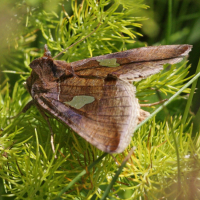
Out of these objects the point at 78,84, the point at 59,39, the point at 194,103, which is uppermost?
the point at 59,39

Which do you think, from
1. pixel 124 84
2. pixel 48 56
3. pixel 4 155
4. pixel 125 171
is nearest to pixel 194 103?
pixel 124 84

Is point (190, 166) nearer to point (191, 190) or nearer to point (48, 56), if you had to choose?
point (191, 190)

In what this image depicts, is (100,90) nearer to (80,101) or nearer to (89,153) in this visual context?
(80,101)

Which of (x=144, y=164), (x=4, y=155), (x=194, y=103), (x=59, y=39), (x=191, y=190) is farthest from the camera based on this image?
(x=59, y=39)

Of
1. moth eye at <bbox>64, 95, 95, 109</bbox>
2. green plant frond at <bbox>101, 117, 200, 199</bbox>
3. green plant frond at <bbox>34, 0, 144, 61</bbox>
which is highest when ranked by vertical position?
green plant frond at <bbox>34, 0, 144, 61</bbox>

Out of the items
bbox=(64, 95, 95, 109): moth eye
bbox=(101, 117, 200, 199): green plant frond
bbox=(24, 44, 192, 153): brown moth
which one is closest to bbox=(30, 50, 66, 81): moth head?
bbox=(24, 44, 192, 153): brown moth

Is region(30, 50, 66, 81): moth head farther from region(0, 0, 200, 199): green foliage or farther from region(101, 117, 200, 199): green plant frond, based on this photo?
region(101, 117, 200, 199): green plant frond

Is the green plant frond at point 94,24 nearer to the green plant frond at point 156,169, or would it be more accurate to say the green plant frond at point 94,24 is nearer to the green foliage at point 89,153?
the green foliage at point 89,153

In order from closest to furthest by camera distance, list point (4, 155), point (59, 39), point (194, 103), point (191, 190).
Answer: point (191, 190)
point (4, 155)
point (194, 103)
point (59, 39)
